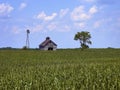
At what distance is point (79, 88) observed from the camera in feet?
49.5

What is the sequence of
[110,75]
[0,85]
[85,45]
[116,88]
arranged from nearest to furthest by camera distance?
[116,88] → [0,85] → [110,75] → [85,45]

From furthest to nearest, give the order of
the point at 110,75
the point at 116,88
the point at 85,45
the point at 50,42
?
1. the point at 50,42
2. the point at 85,45
3. the point at 110,75
4. the point at 116,88

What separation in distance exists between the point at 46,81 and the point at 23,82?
1022 millimetres

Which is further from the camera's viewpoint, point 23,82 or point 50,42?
point 50,42

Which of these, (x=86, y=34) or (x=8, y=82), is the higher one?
(x=86, y=34)

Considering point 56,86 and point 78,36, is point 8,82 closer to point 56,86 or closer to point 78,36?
point 56,86

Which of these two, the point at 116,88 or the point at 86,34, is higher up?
the point at 86,34

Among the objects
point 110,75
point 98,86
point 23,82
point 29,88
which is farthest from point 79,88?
point 110,75

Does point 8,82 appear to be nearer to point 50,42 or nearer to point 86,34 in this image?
point 86,34

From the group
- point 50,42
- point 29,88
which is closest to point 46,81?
point 29,88

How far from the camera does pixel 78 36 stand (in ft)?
330

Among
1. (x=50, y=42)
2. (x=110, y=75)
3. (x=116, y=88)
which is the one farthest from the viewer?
(x=50, y=42)

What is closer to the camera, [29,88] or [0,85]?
[29,88]

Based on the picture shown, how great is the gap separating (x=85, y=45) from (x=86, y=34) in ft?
9.24
